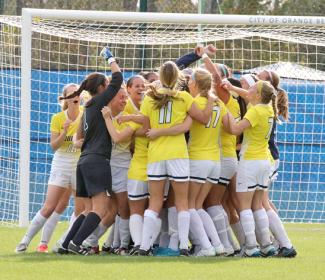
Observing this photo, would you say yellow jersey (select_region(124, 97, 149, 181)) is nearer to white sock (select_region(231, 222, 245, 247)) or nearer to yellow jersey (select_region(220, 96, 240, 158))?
yellow jersey (select_region(220, 96, 240, 158))

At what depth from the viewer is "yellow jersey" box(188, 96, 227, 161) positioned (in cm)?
1048

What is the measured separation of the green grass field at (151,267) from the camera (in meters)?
8.73

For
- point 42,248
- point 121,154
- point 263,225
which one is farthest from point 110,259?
point 263,225

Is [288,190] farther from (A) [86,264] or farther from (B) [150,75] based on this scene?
(A) [86,264]

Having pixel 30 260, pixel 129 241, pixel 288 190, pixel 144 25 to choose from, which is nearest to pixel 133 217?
pixel 129 241

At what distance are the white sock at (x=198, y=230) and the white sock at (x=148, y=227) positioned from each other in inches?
15.0

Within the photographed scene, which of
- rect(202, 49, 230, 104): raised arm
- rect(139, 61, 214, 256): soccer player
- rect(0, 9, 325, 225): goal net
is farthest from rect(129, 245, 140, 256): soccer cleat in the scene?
rect(0, 9, 325, 225): goal net

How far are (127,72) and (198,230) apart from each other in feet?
21.2

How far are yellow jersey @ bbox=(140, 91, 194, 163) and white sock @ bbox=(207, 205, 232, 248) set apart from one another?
0.82m

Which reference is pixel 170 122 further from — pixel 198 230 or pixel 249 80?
pixel 249 80

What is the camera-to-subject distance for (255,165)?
10.5 meters

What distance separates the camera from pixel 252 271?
911cm

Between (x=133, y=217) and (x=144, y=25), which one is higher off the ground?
(x=144, y=25)

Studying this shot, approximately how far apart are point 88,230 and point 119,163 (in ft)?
2.99
